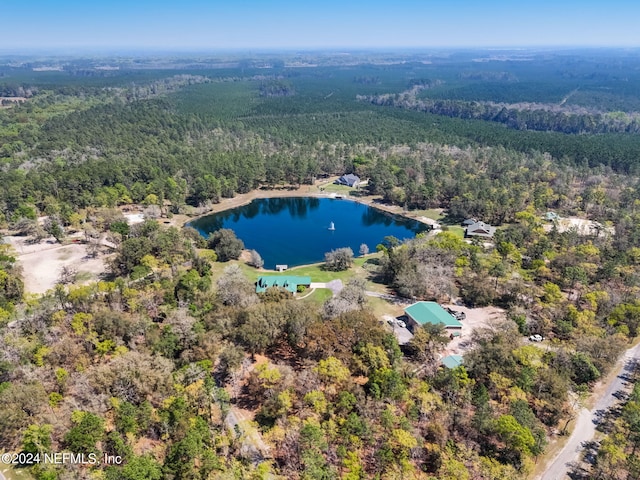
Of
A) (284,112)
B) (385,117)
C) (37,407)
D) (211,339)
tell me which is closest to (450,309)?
(211,339)

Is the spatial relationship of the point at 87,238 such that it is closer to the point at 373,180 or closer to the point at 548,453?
the point at 373,180

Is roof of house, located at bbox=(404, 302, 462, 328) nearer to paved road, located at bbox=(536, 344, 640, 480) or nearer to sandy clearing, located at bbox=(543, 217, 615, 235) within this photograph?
paved road, located at bbox=(536, 344, 640, 480)

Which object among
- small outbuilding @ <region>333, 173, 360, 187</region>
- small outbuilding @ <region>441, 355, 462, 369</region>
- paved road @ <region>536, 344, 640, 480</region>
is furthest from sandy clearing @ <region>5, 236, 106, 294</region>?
small outbuilding @ <region>333, 173, 360, 187</region>

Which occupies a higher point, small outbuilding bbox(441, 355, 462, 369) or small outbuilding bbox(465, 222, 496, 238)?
small outbuilding bbox(441, 355, 462, 369)

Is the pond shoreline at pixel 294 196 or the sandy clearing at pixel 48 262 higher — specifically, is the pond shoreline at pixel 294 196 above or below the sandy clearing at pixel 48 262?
below

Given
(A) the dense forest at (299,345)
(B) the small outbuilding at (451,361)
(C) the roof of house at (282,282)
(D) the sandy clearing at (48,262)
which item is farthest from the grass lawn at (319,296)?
(D) the sandy clearing at (48,262)

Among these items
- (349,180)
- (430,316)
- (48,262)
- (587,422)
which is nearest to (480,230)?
(430,316)

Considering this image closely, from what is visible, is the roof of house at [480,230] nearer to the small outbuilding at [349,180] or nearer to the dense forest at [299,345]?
the dense forest at [299,345]
